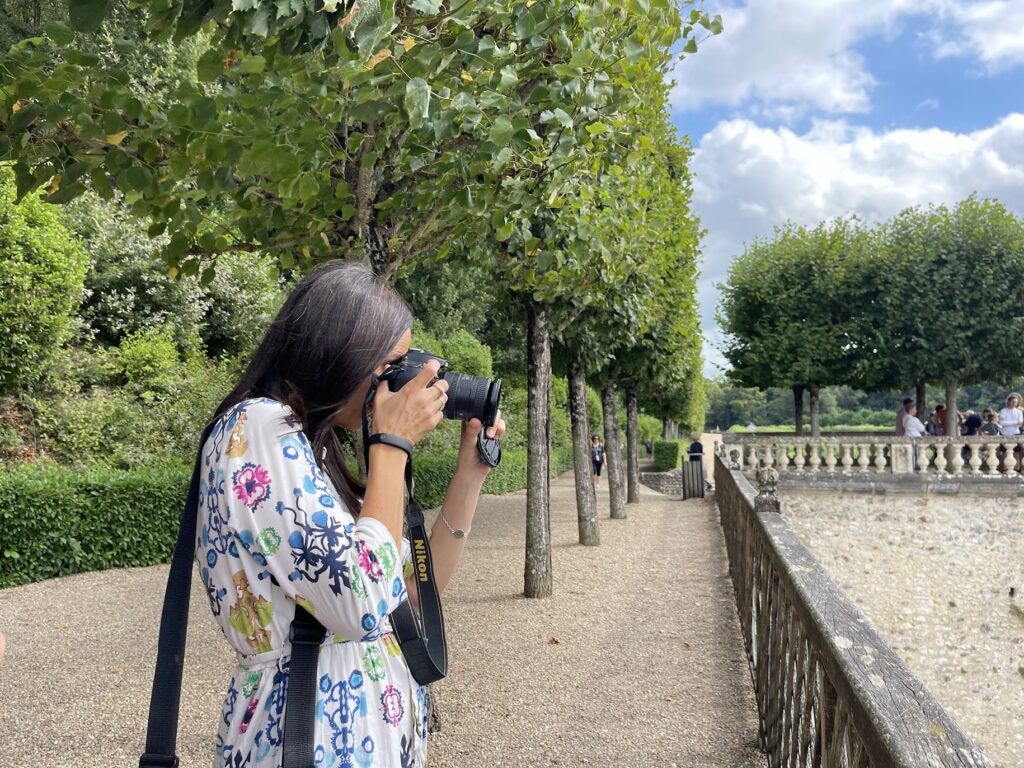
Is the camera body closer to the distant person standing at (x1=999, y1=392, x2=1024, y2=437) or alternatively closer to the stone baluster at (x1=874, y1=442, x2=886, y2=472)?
the stone baluster at (x1=874, y1=442, x2=886, y2=472)

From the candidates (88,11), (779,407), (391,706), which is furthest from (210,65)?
(779,407)

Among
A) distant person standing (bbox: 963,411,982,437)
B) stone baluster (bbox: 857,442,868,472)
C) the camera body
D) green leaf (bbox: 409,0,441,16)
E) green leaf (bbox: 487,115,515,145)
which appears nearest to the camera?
→ the camera body

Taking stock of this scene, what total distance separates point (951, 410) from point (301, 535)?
92.1ft

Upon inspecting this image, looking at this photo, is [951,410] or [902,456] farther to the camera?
[951,410]

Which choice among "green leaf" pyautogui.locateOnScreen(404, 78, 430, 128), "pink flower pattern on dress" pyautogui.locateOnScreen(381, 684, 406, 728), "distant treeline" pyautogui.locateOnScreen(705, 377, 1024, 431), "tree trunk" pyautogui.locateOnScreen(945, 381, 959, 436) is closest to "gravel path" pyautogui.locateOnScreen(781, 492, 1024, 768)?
"tree trunk" pyautogui.locateOnScreen(945, 381, 959, 436)

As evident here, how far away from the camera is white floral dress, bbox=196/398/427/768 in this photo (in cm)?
141

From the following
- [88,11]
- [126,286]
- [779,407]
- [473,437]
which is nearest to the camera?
[473,437]

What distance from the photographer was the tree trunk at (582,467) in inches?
506

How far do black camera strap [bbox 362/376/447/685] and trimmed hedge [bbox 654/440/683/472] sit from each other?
36750 mm

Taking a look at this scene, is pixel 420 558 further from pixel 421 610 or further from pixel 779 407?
pixel 779 407

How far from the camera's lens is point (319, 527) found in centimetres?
141

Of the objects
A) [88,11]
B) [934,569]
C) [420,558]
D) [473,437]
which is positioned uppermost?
[88,11]

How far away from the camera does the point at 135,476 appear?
417 inches

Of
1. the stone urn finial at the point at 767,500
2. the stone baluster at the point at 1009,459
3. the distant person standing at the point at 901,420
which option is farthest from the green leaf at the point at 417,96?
the distant person standing at the point at 901,420
